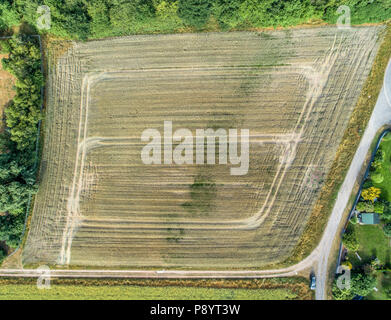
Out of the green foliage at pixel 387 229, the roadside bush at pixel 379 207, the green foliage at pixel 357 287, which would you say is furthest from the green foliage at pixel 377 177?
the green foliage at pixel 357 287

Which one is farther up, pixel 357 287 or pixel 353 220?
pixel 353 220

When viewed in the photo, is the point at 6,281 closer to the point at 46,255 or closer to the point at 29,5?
the point at 46,255

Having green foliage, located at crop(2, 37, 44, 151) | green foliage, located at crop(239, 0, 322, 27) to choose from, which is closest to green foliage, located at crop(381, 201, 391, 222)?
green foliage, located at crop(239, 0, 322, 27)

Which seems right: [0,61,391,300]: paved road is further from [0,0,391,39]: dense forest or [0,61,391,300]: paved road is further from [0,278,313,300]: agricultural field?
[0,0,391,39]: dense forest

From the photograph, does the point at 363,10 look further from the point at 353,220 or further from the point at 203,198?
the point at 203,198

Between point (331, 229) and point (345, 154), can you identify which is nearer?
point (331, 229)

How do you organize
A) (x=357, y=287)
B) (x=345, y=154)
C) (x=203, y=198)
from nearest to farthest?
1. (x=357, y=287)
2. (x=345, y=154)
3. (x=203, y=198)

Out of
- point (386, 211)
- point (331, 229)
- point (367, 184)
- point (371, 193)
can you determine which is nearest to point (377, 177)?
point (367, 184)

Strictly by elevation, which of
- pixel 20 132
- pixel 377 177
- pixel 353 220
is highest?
pixel 20 132

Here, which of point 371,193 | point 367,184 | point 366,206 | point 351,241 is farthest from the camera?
point 367,184

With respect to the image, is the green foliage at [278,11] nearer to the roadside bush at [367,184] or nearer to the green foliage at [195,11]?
the green foliage at [195,11]
